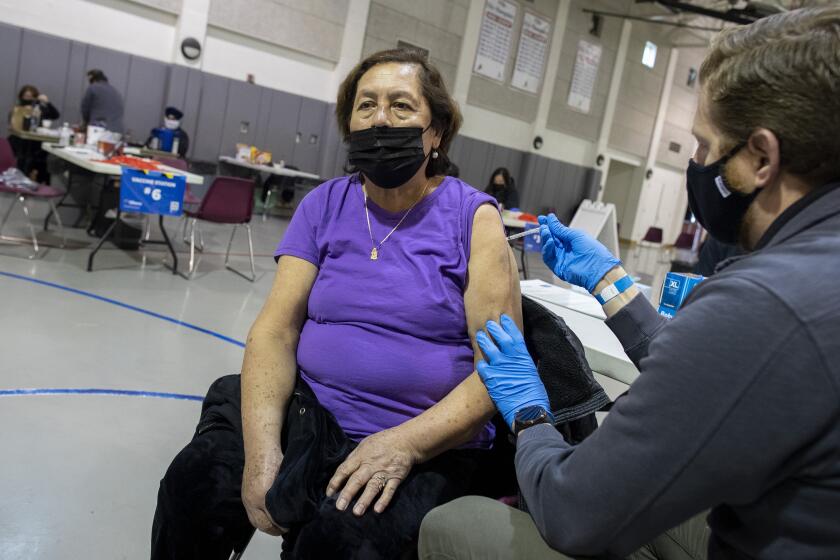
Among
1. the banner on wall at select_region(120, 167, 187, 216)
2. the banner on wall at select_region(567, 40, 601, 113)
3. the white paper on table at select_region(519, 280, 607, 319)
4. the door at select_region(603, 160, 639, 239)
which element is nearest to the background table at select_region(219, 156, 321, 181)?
the banner on wall at select_region(120, 167, 187, 216)

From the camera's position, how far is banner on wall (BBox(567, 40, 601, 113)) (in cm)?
1490

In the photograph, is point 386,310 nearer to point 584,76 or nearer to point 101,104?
point 101,104

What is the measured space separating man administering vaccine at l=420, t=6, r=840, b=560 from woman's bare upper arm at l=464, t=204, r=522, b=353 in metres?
0.55

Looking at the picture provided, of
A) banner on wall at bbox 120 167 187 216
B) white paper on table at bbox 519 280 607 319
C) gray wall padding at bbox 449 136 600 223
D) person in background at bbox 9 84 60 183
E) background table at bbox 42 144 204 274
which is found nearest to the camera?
white paper on table at bbox 519 280 607 319

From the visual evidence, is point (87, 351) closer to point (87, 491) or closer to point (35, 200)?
point (87, 491)

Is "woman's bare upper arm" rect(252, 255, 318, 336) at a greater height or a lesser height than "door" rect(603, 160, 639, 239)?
lesser

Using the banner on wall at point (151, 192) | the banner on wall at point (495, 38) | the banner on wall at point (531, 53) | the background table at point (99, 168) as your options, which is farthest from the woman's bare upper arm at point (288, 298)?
the banner on wall at point (531, 53)

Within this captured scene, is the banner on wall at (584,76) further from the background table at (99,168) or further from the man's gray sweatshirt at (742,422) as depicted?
the man's gray sweatshirt at (742,422)

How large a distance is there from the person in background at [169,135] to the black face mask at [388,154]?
26.2 ft

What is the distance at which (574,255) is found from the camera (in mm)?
1577

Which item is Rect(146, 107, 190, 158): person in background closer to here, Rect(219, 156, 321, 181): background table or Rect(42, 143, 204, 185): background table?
Rect(219, 156, 321, 181): background table

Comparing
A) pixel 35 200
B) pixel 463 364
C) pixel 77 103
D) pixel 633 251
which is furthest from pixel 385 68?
pixel 633 251

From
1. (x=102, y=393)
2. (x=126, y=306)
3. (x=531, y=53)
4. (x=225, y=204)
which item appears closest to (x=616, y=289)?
(x=102, y=393)

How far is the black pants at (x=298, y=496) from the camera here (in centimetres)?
127
